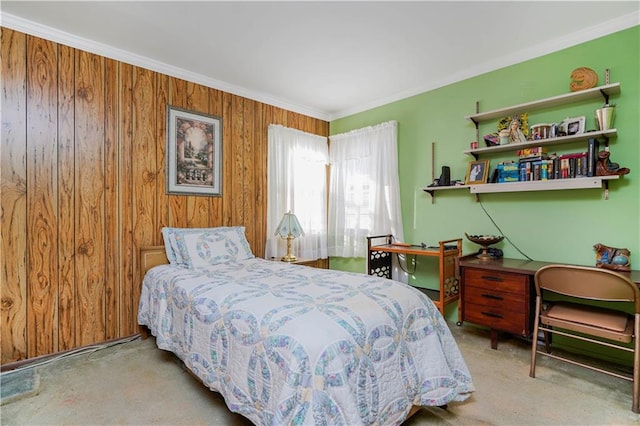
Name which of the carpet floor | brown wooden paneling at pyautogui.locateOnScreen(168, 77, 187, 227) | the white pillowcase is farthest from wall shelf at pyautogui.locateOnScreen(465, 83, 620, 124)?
brown wooden paneling at pyautogui.locateOnScreen(168, 77, 187, 227)

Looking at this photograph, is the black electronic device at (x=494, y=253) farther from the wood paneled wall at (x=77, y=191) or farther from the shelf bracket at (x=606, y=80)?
the wood paneled wall at (x=77, y=191)

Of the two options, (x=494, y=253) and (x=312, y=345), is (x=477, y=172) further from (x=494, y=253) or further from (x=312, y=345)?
(x=312, y=345)

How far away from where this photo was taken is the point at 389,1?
2.11 metres

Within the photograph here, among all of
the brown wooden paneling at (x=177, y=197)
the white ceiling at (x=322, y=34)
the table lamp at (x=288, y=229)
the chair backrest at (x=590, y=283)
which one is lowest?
the chair backrest at (x=590, y=283)

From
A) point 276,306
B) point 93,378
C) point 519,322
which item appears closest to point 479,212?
point 519,322

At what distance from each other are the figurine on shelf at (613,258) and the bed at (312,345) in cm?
144

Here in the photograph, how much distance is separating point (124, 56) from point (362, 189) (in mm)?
2867

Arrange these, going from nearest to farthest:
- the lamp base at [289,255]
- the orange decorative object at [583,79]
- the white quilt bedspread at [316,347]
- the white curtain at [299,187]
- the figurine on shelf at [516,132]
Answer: the white quilt bedspread at [316,347] < the orange decorative object at [583,79] < the figurine on shelf at [516,132] < the lamp base at [289,255] < the white curtain at [299,187]

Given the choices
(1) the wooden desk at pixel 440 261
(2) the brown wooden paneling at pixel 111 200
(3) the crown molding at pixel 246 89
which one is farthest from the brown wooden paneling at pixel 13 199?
(1) the wooden desk at pixel 440 261

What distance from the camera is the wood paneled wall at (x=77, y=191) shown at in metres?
2.32

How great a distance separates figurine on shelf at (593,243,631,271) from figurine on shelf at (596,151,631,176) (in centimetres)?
56

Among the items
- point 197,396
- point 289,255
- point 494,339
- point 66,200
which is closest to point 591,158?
point 494,339

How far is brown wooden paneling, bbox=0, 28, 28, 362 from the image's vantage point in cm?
227

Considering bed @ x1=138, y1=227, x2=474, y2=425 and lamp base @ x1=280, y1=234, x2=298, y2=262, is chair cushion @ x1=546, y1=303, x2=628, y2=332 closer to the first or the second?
bed @ x1=138, y1=227, x2=474, y2=425
